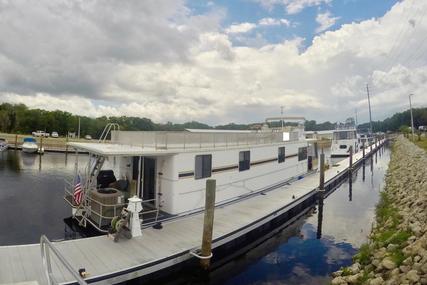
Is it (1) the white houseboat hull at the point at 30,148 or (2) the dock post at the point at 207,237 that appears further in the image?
(1) the white houseboat hull at the point at 30,148

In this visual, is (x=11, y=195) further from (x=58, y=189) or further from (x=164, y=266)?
(x=164, y=266)

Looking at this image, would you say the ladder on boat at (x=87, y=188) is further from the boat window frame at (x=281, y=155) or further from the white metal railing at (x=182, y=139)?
the boat window frame at (x=281, y=155)

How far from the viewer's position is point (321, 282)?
934cm

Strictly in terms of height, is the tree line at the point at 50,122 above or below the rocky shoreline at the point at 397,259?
above

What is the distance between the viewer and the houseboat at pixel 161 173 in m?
10.2

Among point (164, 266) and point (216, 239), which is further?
point (216, 239)

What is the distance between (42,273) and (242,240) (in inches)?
263

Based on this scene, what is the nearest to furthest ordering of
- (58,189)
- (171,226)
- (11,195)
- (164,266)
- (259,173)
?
(164,266) < (171,226) < (259,173) < (11,195) < (58,189)

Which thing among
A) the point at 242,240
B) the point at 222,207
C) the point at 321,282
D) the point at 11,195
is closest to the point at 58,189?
the point at 11,195

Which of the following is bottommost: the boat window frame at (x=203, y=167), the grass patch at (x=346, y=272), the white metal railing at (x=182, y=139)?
the grass patch at (x=346, y=272)

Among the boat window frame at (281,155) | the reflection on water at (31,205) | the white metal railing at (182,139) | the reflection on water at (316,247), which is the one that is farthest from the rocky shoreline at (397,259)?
the reflection on water at (31,205)

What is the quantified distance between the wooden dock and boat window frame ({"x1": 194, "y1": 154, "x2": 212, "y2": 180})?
1541 mm

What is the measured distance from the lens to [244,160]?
14.5 m

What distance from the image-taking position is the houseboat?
10172mm
